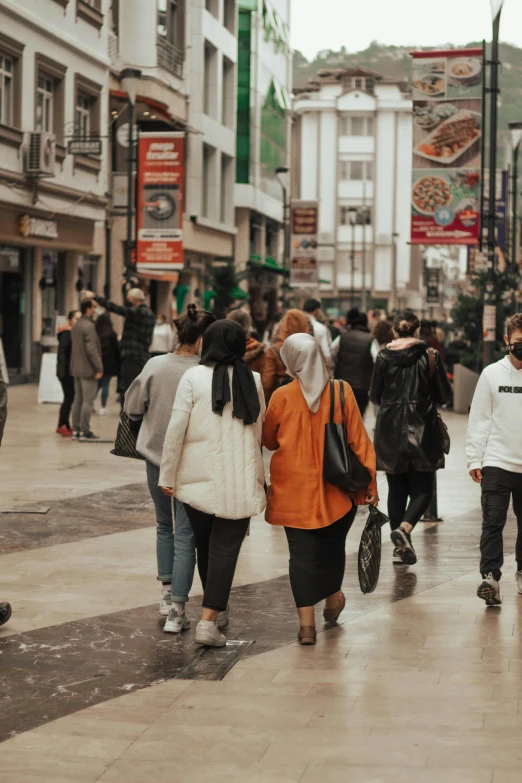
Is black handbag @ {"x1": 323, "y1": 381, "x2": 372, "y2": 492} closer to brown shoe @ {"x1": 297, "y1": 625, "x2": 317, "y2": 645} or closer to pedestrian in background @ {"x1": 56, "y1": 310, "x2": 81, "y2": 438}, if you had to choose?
brown shoe @ {"x1": 297, "y1": 625, "x2": 317, "y2": 645}

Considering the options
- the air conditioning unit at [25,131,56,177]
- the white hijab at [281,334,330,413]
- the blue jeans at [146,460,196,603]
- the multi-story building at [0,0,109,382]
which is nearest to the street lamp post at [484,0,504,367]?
the multi-story building at [0,0,109,382]

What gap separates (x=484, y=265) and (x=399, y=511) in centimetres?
1470

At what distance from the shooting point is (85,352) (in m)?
17.5

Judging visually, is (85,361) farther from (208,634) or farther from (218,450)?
(208,634)

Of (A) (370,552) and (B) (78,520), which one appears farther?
(B) (78,520)

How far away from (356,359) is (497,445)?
22.1 feet

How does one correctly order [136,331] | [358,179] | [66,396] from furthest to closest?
[358,179], [66,396], [136,331]

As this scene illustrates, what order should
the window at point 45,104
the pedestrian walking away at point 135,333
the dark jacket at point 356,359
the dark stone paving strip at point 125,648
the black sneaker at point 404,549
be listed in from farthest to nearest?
the window at point 45,104 → the pedestrian walking away at point 135,333 → the dark jacket at point 356,359 → the black sneaker at point 404,549 → the dark stone paving strip at point 125,648

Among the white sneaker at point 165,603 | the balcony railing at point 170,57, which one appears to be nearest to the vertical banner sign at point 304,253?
the balcony railing at point 170,57

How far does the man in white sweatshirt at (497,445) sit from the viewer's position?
8.01m

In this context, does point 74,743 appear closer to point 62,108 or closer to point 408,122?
point 62,108

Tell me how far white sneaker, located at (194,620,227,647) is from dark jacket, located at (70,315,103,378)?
10.8 meters

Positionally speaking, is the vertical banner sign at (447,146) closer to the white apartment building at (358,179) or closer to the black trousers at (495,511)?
the black trousers at (495,511)

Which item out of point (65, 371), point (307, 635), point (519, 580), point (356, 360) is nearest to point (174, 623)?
A: point (307, 635)
